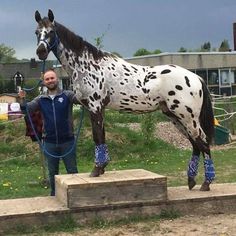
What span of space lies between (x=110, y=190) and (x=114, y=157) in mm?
8393

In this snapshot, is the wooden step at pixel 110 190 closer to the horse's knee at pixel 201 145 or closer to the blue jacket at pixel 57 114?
the blue jacket at pixel 57 114

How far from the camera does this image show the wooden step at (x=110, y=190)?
6.52 metres

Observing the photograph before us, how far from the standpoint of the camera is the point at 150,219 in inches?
267

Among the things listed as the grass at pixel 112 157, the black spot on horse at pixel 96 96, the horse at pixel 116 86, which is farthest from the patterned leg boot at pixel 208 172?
the grass at pixel 112 157

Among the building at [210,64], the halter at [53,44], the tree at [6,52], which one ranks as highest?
the tree at [6,52]

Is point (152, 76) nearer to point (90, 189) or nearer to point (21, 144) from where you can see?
point (90, 189)

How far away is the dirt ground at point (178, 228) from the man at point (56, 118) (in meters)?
1.38

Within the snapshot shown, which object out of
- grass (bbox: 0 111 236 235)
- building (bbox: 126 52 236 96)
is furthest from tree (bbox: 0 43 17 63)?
grass (bbox: 0 111 236 235)

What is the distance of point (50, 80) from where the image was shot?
23.3ft

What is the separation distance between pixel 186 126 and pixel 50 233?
2.38 metres

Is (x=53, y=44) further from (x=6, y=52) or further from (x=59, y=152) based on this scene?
(x=6, y=52)

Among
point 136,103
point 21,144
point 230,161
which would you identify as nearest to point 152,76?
point 136,103

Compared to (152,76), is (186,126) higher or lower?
lower

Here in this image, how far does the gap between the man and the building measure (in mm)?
30072
